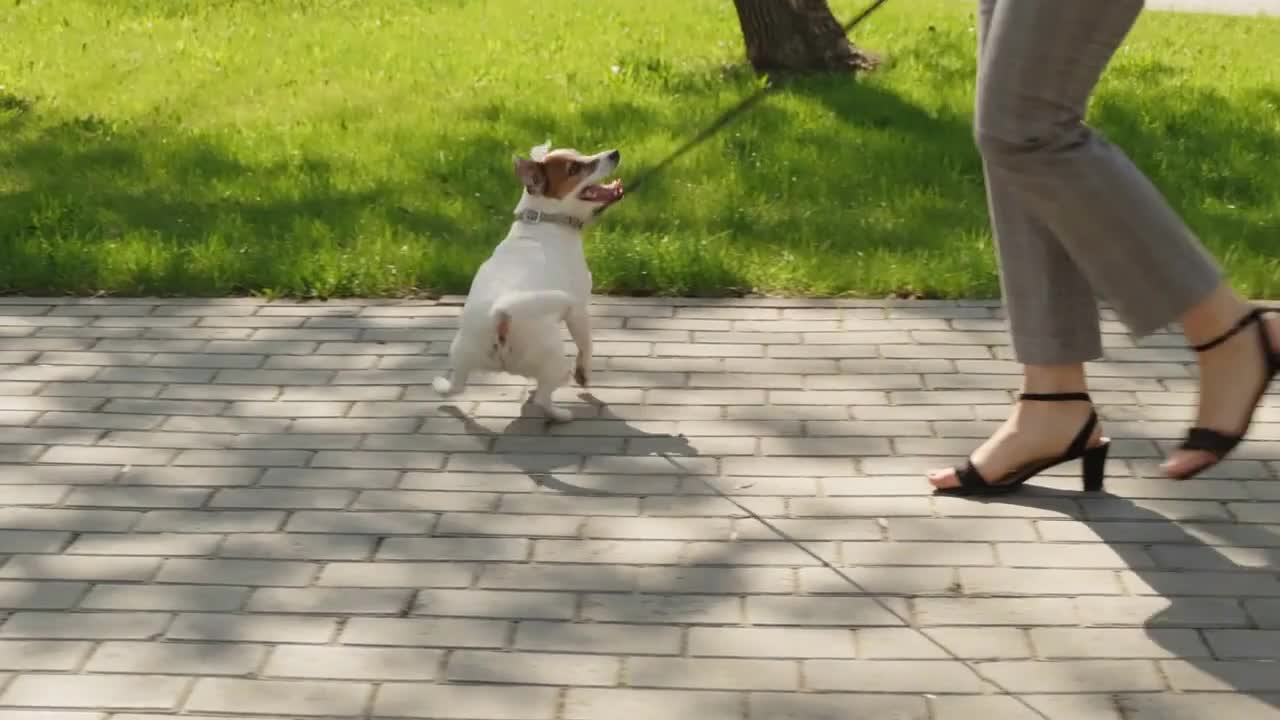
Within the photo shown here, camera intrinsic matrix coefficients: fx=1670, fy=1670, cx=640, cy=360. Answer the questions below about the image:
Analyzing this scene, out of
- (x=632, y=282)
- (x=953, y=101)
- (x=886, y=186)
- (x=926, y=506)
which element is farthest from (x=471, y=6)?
(x=926, y=506)

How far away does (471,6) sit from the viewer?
1245 centimetres

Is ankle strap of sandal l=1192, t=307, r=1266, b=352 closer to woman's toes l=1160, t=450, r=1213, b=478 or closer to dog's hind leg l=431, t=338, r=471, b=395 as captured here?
woman's toes l=1160, t=450, r=1213, b=478

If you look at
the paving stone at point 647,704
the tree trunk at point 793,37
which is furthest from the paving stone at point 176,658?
the tree trunk at point 793,37

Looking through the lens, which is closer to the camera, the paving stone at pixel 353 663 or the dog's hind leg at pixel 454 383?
the paving stone at pixel 353 663

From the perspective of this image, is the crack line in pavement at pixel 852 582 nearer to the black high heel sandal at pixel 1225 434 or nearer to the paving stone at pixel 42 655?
the black high heel sandal at pixel 1225 434

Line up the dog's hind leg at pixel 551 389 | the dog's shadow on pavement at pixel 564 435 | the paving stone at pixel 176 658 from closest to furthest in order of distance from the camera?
the paving stone at pixel 176 658, the dog's shadow on pavement at pixel 564 435, the dog's hind leg at pixel 551 389

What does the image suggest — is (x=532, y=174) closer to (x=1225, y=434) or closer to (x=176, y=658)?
(x=176, y=658)

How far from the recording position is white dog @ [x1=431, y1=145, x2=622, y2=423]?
4.84m

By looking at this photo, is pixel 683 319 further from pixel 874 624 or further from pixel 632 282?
pixel 874 624

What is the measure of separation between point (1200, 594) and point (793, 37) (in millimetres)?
6742

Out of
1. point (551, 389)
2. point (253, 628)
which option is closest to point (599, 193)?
point (551, 389)

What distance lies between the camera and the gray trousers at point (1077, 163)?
3.77 m

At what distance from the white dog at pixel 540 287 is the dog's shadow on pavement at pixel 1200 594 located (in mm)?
1390

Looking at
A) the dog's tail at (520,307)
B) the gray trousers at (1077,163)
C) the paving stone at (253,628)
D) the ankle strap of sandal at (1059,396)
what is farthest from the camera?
the dog's tail at (520,307)
